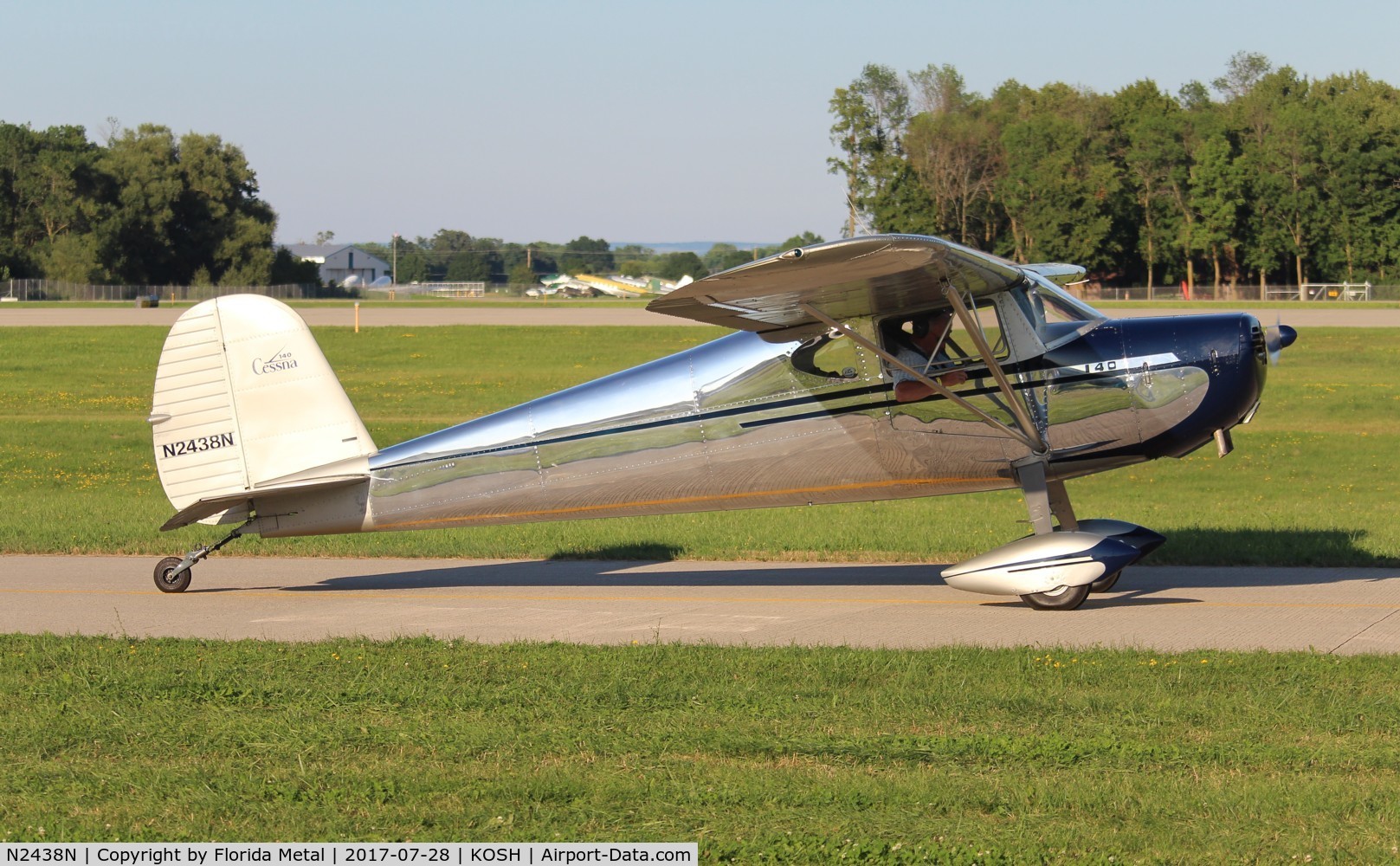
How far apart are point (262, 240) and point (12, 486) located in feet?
267

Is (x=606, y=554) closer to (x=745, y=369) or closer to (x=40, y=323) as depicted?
(x=745, y=369)

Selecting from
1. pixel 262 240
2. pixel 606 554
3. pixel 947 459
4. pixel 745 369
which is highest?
pixel 262 240

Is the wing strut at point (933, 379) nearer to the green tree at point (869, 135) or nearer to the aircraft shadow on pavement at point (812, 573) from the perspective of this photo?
the aircraft shadow on pavement at point (812, 573)

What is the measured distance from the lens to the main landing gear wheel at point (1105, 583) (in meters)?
9.80

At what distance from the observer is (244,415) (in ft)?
35.2

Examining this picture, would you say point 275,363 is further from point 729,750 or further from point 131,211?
point 131,211

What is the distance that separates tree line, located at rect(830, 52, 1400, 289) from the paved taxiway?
62.8 metres

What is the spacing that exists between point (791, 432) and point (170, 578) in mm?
5266

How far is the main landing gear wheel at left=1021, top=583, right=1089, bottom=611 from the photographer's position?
389 inches

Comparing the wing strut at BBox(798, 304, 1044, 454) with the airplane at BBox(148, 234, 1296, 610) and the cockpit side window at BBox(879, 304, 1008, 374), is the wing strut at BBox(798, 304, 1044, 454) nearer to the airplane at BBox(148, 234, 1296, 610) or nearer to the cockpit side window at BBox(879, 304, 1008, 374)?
the airplane at BBox(148, 234, 1296, 610)

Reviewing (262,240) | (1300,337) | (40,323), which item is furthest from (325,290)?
(1300,337)

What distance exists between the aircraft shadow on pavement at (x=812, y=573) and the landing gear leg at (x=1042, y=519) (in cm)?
82

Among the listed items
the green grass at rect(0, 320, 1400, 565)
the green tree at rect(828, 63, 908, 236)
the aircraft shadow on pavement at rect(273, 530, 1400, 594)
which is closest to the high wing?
the aircraft shadow on pavement at rect(273, 530, 1400, 594)

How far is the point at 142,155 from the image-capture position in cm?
9462
